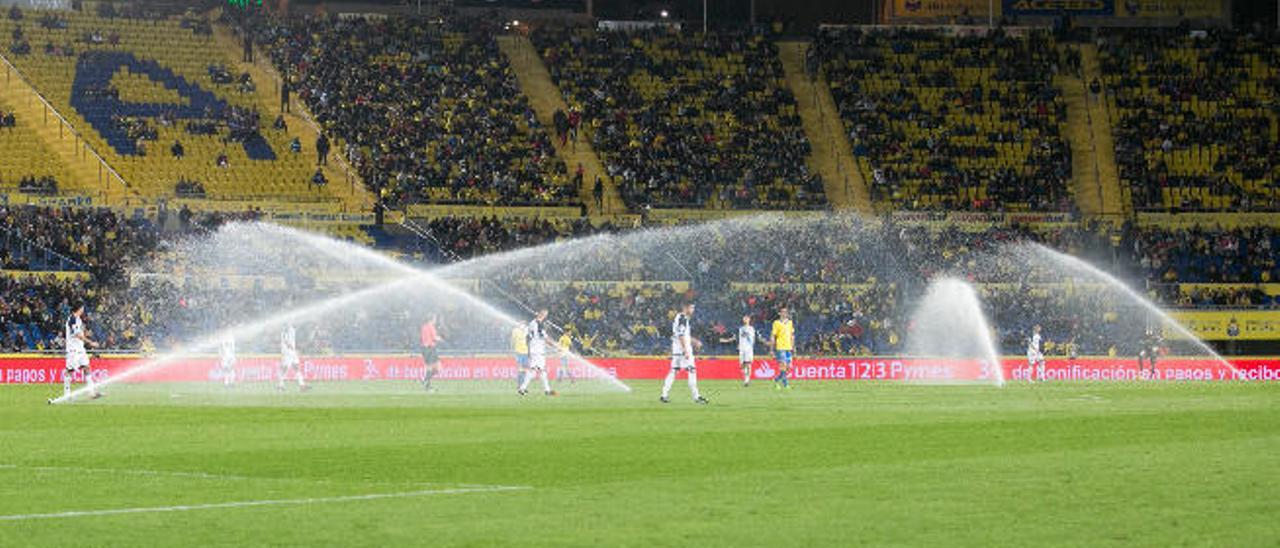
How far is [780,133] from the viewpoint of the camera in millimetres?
79500

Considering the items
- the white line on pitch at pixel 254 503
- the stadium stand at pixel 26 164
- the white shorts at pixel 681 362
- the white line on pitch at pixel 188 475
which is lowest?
the white line on pitch at pixel 254 503

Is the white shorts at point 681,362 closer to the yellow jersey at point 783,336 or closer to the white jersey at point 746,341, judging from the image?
the yellow jersey at point 783,336

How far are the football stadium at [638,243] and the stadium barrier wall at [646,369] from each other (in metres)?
0.12

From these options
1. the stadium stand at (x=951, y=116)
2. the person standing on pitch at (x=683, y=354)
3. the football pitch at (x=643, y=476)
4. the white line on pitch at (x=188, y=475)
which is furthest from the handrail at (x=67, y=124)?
the white line on pitch at (x=188, y=475)

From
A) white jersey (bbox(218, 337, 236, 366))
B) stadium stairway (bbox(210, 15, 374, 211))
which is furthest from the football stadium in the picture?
white jersey (bbox(218, 337, 236, 366))

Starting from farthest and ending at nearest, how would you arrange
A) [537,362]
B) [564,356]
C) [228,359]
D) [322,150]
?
1. [322,150]
2. [564,356]
3. [228,359]
4. [537,362]

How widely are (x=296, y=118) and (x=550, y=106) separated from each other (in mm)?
10627

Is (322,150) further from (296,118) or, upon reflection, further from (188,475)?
(188,475)

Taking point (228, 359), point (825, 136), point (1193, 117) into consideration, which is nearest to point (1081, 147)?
point (1193, 117)

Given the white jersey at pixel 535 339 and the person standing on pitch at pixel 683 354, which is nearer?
the person standing on pitch at pixel 683 354

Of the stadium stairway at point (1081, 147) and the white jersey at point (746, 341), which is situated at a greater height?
the stadium stairway at point (1081, 147)

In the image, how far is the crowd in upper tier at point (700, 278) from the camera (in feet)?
191

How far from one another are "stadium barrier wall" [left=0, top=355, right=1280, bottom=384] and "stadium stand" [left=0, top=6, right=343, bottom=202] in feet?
42.4

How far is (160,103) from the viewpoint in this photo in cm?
7406
